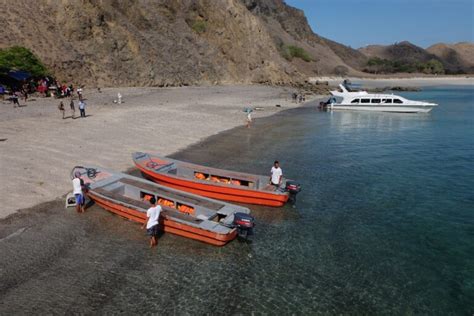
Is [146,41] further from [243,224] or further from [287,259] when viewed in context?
[287,259]

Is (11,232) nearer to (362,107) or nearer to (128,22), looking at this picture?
(362,107)

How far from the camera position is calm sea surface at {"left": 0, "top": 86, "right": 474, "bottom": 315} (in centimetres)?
1028

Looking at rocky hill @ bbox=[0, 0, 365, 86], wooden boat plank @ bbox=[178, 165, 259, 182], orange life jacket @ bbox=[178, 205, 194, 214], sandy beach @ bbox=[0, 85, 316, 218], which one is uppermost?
rocky hill @ bbox=[0, 0, 365, 86]

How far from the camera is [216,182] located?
1831 cm

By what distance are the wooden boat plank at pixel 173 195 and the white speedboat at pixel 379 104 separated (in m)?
42.2

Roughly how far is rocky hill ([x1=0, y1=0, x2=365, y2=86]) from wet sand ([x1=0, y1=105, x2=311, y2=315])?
136 feet

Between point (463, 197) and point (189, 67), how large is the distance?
6059 cm

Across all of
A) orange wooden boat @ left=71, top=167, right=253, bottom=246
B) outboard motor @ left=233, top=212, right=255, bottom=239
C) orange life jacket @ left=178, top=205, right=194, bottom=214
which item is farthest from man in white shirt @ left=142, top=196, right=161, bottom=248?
outboard motor @ left=233, top=212, right=255, bottom=239

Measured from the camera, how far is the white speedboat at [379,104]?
50719 mm

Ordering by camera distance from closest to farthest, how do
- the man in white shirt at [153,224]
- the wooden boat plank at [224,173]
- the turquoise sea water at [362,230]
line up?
the turquoise sea water at [362,230] < the man in white shirt at [153,224] < the wooden boat plank at [224,173]

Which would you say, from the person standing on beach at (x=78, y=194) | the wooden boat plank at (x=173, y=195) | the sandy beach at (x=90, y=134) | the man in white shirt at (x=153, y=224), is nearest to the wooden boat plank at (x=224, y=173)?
the wooden boat plank at (x=173, y=195)

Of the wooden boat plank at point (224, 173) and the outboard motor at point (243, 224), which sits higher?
the wooden boat plank at point (224, 173)

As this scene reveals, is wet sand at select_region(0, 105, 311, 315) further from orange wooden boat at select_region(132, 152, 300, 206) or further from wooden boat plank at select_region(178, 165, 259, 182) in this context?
wooden boat plank at select_region(178, 165, 259, 182)

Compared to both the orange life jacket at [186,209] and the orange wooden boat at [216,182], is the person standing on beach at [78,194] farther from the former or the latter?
the orange wooden boat at [216,182]
